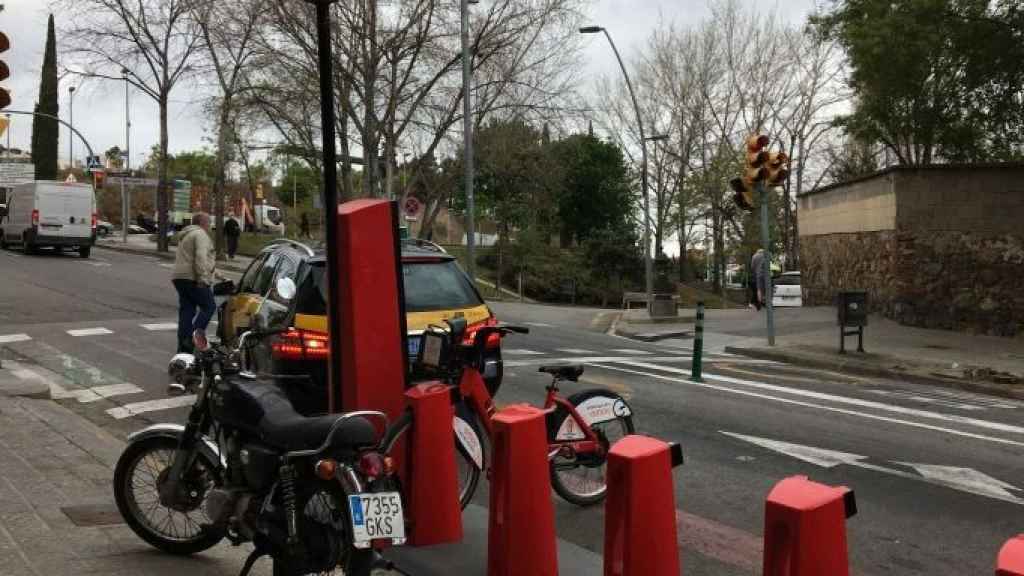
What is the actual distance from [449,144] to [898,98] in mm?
16785

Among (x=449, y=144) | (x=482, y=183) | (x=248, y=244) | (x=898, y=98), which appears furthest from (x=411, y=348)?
(x=482, y=183)

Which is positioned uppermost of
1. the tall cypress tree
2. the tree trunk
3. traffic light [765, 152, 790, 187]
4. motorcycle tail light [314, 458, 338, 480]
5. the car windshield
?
the tall cypress tree

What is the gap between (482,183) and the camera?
5325 centimetres

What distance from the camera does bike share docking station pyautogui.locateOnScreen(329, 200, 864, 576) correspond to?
294 centimetres

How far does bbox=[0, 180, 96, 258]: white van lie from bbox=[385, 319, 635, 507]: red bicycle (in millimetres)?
29754

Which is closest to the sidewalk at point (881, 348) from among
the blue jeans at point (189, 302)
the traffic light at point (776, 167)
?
the traffic light at point (776, 167)

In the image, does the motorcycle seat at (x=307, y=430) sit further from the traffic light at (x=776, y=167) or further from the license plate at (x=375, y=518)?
the traffic light at (x=776, y=167)

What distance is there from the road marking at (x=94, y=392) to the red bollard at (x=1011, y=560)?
28.2 feet

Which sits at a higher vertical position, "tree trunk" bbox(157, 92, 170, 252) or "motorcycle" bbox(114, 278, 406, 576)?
"tree trunk" bbox(157, 92, 170, 252)

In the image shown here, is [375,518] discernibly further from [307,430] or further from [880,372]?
[880,372]

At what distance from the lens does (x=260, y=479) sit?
12.7 ft

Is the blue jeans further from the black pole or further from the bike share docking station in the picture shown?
the black pole

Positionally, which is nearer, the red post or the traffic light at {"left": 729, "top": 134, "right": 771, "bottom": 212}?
the red post

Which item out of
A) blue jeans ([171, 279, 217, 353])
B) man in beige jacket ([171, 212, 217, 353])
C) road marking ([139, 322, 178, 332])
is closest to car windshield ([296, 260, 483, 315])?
man in beige jacket ([171, 212, 217, 353])
